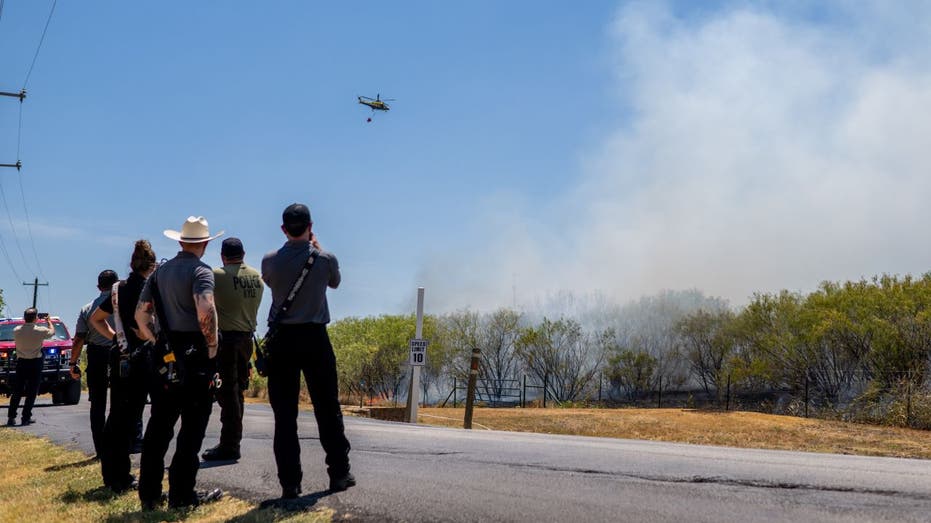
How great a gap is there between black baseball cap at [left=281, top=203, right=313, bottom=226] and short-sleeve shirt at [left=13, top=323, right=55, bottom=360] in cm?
1009

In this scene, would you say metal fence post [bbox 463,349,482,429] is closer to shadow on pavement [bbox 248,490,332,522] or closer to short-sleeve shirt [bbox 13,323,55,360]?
short-sleeve shirt [bbox 13,323,55,360]

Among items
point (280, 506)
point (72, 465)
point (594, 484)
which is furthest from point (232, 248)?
point (594, 484)

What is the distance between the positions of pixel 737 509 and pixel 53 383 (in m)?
21.3

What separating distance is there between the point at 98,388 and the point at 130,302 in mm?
2313

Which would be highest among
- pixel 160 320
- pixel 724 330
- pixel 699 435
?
pixel 724 330

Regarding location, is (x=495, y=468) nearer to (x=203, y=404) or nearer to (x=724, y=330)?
(x=203, y=404)

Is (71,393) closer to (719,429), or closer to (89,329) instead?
(89,329)

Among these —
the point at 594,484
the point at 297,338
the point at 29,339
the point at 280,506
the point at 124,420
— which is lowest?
the point at 280,506

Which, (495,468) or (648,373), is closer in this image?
(495,468)

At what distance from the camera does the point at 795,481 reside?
6.93m

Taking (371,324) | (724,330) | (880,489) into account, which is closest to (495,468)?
(880,489)

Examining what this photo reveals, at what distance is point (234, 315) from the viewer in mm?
8156

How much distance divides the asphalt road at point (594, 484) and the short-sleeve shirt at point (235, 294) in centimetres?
139

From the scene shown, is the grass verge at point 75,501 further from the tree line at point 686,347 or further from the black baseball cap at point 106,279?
the tree line at point 686,347
